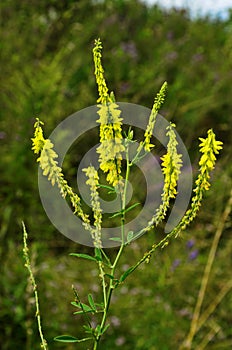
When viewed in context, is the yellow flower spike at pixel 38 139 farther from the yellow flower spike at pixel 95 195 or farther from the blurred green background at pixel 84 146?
the blurred green background at pixel 84 146

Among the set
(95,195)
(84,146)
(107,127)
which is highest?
(84,146)

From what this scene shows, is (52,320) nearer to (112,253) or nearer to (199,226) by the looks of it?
(112,253)

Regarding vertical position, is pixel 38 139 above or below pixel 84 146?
below

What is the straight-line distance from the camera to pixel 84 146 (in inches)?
162

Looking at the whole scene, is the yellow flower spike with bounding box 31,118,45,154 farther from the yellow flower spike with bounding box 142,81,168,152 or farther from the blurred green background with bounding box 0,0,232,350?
the blurred green background with bounding box 0,0,232,350

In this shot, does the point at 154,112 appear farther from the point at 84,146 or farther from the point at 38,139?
the point at 84,146

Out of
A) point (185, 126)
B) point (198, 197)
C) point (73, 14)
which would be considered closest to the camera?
point (198, 197)

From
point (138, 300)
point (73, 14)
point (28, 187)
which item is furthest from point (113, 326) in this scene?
point (73, 14)

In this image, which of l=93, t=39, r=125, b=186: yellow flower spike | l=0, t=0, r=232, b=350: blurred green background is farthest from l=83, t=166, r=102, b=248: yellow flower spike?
l=0, t=0, r=232, b=350: blurred green background

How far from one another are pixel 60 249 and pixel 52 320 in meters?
1.00

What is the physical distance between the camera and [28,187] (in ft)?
11.6

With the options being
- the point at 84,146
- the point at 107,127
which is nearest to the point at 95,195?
the point at 107,127

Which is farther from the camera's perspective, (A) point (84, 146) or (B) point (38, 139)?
(A) point (84, 146)

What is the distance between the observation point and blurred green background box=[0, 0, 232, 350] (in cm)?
271
